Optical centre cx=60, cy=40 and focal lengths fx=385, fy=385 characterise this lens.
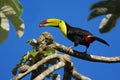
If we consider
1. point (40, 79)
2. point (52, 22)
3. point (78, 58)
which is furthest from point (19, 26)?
point (52, 22)

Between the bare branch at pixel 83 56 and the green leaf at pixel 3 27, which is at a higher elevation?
the green leaf at pixel 3 27

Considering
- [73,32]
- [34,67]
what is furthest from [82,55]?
[73,32]

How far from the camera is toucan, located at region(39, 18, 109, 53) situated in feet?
30.8

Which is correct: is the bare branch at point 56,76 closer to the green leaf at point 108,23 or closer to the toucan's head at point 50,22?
the toucan's head at point 50,22

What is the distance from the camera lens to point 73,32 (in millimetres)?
9758

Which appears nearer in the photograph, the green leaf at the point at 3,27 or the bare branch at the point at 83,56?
the green leaf at the point at 3,27

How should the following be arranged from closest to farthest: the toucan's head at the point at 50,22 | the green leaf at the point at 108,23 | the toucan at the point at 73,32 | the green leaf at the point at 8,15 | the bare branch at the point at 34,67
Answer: the green leaf at the point at 108,23 < the green leaf at the point at 8,15 < the bare branch at the point at 34,67 < the toucan at the point at 73,32 < the toucan's head at the point at 50,22

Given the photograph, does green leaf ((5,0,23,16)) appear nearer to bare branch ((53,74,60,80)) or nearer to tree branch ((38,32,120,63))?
tree branch ((38,32,120,63))

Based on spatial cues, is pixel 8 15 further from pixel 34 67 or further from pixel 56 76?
pixel 56 76

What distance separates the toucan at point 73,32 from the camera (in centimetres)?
940

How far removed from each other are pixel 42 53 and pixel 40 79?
6.02 ft

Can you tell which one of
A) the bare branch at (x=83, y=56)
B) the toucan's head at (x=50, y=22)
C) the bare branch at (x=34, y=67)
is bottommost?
the bare branch at (x=34, y=67)

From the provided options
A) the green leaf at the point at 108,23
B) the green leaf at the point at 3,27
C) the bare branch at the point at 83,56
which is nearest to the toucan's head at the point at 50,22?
the bare branch at the point at 83,56

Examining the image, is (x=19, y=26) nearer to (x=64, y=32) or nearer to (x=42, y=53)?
(x=42, y=53)
